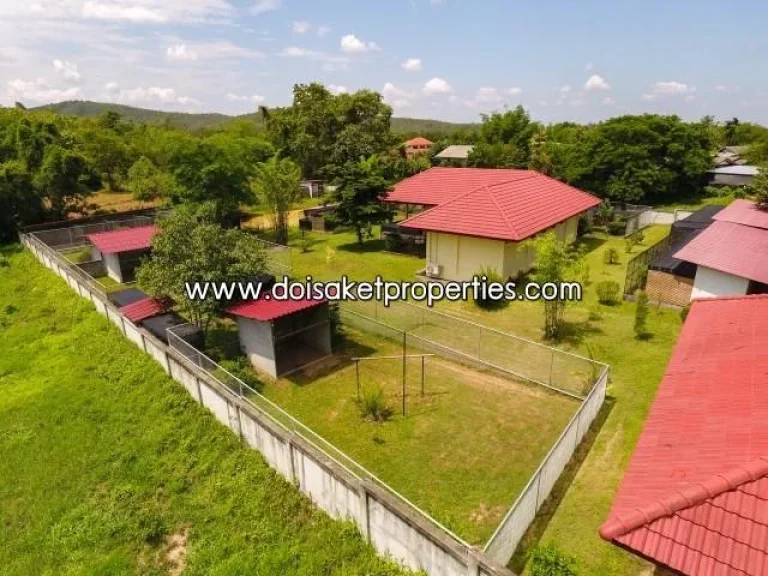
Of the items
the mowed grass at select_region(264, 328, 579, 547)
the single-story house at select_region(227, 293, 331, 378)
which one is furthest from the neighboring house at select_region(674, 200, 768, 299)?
the single-story house at select_region(227, 293, 331, 378)

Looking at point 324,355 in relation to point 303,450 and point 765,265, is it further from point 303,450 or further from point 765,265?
point 765,265

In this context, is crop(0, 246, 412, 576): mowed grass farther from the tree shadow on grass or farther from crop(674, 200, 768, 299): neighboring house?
crop(674, 200, 768, 299): neighboring house

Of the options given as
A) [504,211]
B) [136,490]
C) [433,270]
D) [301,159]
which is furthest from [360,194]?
[301,159]

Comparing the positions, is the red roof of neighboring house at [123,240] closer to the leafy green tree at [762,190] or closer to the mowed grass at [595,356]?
the mowed grass at [595,356]

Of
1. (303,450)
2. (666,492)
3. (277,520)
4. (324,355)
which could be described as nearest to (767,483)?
(666,492)

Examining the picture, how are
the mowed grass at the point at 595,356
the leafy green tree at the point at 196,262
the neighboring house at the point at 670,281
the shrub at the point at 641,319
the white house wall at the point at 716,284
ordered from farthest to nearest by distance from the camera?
the neighboring house at the point at 670,281 < the white house wall at the point at 716,284 < the shrub at the point at 641,319 < the leafy green tree at the point at 196,262 < the mowed grass at the point at 595,356

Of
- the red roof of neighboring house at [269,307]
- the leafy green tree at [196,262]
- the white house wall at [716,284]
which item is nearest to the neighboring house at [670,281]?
the white house wall at [716,284]
